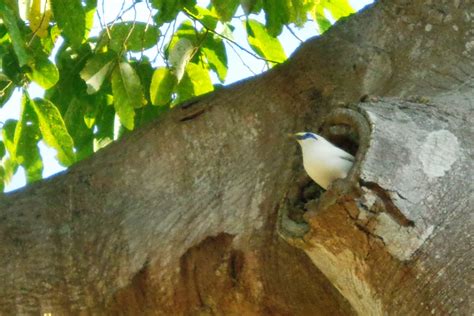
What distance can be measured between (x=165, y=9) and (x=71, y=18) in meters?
0.40

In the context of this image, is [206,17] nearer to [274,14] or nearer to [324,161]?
[274,14]

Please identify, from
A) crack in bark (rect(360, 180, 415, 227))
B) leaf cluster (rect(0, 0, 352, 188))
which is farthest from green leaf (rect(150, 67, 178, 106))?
crack in bark (rect(360, 180, 415, 227))

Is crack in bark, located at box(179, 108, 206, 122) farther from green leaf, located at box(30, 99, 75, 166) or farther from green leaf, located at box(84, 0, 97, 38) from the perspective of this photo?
green leaf, located at box(84, 0, 97, 38)

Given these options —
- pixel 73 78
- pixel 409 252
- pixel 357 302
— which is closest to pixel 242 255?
pixel 357 302

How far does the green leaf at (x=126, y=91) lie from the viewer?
3.40m

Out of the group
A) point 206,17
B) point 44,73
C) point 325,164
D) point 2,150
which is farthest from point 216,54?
point 325,164

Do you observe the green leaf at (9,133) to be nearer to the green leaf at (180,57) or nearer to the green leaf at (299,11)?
the green leaf at (180,57)

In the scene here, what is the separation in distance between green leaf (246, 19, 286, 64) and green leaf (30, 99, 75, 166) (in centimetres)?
85

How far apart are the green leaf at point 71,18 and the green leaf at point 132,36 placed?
0.90 ft

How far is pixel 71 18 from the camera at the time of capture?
324 cm

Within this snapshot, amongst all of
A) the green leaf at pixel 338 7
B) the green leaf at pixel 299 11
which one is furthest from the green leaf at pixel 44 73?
the green leaf at pixel 338 7

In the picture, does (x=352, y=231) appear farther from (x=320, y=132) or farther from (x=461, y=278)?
(x=320, y=132)

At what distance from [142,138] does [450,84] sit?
895mm

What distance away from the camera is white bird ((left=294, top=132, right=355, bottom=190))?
7.97ft
